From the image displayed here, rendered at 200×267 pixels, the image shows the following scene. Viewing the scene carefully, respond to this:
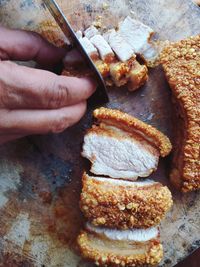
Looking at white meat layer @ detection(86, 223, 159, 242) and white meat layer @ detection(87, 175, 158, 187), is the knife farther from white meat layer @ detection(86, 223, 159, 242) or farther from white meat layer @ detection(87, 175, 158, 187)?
white meat layer @ detection(86, 223, 159, 242)

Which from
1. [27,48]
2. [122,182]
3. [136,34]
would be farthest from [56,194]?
[136,34]

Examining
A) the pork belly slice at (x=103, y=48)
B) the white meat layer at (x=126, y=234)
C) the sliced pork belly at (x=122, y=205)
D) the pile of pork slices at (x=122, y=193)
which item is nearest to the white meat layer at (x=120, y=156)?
the pile of pork slices at (x=122, y=193)

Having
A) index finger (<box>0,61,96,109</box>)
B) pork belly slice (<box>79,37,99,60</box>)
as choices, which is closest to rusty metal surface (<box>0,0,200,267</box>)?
pork belly slice (<box>79,37,99,60</box>)

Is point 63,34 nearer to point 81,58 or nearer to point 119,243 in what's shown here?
point 81,58

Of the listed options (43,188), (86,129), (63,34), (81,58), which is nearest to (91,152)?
(86,129)

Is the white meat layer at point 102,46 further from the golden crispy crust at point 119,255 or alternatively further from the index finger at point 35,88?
the golden crispy crust at point 119,255

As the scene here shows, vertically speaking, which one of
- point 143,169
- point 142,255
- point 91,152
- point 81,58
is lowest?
point 142,255
